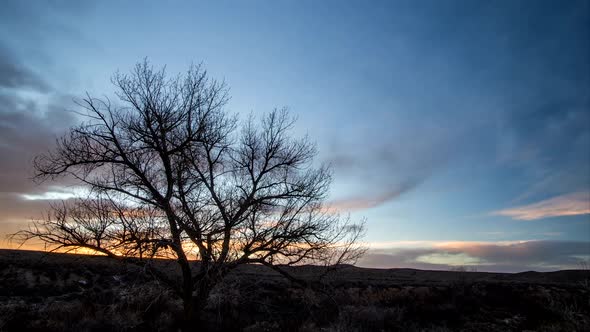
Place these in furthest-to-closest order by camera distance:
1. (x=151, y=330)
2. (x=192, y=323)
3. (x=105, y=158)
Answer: (x=151, y=330), (x=192, y=323), (x=105, y=158)

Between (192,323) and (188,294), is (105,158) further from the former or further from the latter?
(192,323)

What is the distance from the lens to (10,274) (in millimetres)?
23719

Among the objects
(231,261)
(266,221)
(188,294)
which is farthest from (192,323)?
(266,221)

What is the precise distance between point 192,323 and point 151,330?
6.70ft

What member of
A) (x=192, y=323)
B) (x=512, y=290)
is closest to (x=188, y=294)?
(x=192, y=323)

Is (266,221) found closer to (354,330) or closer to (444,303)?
(354,330)

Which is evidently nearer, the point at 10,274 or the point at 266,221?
the point at 266,221

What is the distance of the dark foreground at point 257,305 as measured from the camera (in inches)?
494

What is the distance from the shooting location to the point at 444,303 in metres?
21.7

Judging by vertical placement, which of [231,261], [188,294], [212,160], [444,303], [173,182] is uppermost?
[212,160]

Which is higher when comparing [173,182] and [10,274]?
[173,182]

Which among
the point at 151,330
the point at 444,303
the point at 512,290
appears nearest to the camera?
the point at 151,330

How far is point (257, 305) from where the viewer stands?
64.8 ft

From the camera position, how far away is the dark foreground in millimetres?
12547
